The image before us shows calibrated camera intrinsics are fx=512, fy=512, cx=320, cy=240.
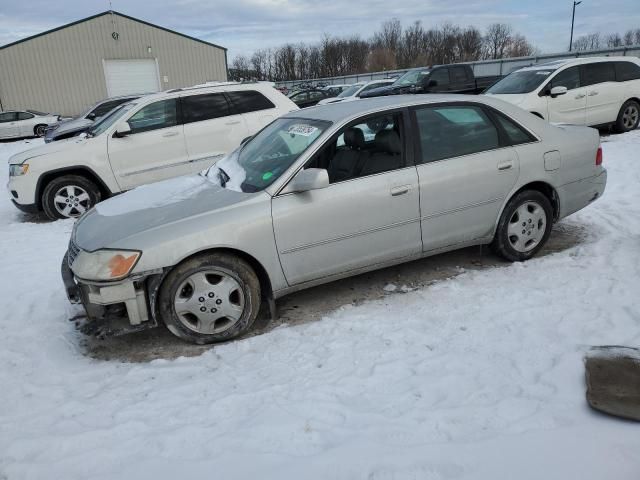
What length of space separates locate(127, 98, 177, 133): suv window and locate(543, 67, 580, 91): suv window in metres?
7.32

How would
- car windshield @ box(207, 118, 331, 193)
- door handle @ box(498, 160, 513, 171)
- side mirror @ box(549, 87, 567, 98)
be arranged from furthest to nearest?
side mirror @ box(549, 87, 567, 98)
door handle @ box(498, 160, 513, 171)
car windshield @ box(207, 118, 331, 193)

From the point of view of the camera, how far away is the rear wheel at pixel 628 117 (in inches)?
428

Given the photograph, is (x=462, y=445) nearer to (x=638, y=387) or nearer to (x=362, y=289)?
(x=638, y=387)

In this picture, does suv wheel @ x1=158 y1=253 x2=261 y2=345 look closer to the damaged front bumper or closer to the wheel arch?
the damaged front bumper

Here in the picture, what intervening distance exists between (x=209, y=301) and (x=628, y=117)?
1091 cm

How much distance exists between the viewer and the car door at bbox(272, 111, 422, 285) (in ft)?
12.4

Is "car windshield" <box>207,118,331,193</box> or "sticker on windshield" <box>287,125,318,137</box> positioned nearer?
"car windshield" <box>207,118,331,193</box>

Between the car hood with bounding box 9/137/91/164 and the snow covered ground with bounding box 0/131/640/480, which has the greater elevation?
the car hood with bounding box 9/137/91/164

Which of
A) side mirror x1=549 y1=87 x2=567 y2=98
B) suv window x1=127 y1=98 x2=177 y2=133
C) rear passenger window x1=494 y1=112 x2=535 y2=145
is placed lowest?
rear passenger window x1=494 y1=112 x2=535 y2=145

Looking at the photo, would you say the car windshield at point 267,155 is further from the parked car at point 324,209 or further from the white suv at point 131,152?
the white suv at point 131,152

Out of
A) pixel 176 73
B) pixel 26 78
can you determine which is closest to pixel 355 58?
pixel 176 73

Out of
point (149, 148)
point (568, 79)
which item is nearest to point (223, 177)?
point (149, 148)

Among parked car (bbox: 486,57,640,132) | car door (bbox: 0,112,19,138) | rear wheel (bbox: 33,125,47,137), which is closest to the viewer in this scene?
parked car (bbox: 486,57,640,132)

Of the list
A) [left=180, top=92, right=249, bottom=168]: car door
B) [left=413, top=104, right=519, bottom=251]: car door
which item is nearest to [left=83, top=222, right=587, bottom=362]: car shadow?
[left=413, top=104, right=519, bottom=251]: car door
